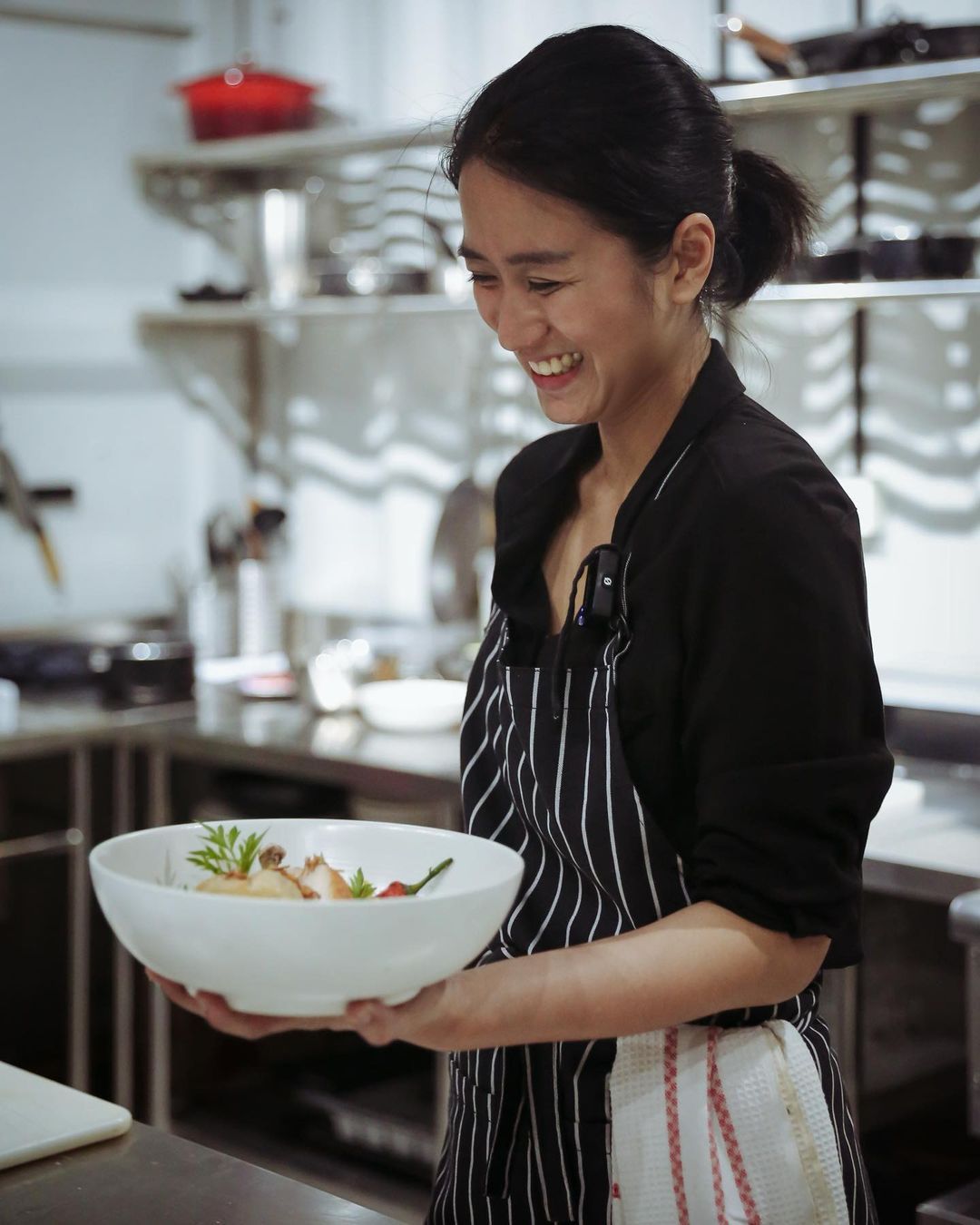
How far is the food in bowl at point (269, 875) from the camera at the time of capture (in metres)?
0.93

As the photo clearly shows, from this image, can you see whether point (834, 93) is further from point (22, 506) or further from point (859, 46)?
point (22, 506)

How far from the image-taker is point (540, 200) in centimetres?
110

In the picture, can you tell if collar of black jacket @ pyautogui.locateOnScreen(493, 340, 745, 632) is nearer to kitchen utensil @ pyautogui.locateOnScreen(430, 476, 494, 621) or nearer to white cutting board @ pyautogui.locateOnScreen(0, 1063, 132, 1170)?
white cutting board @ pyautogui.locateOnScreen(0, 1063, 132, 1170)

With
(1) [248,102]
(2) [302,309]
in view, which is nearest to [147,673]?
(2) [302,309]

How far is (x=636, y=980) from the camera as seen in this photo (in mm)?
1015

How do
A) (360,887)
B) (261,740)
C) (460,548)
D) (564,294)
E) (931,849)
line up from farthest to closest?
(460,548) → (261,740) → (931,849) → (564,294) → (360,887)

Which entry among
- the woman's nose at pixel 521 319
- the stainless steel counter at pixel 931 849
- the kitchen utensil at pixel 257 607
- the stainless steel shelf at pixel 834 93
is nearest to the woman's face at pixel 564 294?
the woman's nose at pixel 521 319

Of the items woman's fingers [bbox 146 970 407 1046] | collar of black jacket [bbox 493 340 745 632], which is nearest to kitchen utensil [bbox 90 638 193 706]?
collar of black jacket [bbox 493 340 745 632]

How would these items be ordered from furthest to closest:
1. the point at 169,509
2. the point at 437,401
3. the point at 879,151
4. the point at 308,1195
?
1. the point at 169,509
2. the point at 437,401
3. the point at 879,151
4. the point at 308,1195

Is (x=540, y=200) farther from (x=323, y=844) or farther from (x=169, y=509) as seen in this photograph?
(x=169, y=509)

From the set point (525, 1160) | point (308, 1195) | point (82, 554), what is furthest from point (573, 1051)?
point (82, 554)

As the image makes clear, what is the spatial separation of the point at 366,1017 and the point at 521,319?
477 millimetres

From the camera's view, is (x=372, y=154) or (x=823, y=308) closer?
(x=823, y=308)

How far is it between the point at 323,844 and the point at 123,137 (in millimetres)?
2706
